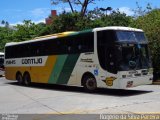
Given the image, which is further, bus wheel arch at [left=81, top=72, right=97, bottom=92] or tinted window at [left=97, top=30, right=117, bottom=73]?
bus wheel arch at [left=81, top=72, right=97, bottom=92]

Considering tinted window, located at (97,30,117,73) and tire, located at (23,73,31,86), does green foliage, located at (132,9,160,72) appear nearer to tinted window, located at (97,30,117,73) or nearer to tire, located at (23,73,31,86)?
tinted window, located at (97,30,117,73)

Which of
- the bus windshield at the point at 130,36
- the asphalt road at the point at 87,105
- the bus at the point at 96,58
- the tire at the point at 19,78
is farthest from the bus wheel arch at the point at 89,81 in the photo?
the tire at the point at 19,78

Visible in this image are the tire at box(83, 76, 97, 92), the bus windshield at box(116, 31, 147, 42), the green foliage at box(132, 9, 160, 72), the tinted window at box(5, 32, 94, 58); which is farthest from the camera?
the green foliage at box(132, 9, 160, 72)

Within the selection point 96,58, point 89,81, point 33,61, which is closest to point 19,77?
point 33,61

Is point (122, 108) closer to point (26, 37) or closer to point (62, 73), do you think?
point (62, 73)

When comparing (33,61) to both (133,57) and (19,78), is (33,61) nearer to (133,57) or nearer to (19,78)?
(19,78)

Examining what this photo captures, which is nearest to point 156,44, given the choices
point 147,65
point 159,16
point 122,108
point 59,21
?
point 159,16

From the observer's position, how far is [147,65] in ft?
56.3

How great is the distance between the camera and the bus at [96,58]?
16234mm

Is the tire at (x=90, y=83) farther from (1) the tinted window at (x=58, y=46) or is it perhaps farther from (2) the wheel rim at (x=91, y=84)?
(1) the tinted window at (x=58, y=46)

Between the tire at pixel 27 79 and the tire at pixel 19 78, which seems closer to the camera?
the tire at pixel 27 79

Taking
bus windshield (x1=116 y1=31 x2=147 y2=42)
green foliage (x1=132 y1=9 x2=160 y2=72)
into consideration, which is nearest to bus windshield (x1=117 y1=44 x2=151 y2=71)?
bus windshield (x1=116 y1=31 x2=147 y2=42)

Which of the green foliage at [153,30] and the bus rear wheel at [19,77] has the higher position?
the green foliage at [153,30]

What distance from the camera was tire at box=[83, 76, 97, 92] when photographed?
17.6 m
